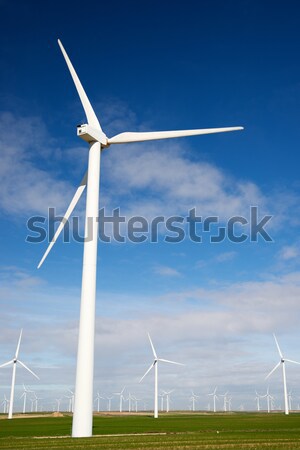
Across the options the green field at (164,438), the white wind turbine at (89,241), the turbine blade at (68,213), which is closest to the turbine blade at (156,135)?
the white wind turbine at (89,241)

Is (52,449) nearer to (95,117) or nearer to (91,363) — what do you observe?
(91,363)

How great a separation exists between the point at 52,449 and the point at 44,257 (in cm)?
1677

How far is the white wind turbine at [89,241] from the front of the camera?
29938mm

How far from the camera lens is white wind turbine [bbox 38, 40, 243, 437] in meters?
29.9

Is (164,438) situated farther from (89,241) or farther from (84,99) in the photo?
(84,99)

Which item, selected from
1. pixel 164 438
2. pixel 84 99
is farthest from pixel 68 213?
pixel 164 438

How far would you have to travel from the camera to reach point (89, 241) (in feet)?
107

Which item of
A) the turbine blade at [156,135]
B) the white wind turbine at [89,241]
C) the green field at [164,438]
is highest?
the turbine blade at [156,135]

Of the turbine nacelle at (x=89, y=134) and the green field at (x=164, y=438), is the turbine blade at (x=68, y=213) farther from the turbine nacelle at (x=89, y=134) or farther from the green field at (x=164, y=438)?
the green field at (x=164, y=438)

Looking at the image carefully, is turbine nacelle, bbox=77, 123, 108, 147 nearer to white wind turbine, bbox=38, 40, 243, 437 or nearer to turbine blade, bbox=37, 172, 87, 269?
white wind turbine, bbox=38, 40, 243, 437

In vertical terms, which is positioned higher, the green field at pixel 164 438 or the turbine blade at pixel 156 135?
the turbine blade at pixel 156 135

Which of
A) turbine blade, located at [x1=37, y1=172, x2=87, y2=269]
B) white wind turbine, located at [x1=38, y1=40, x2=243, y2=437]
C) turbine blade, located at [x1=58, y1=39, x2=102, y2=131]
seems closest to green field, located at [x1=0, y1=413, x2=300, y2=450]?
white wind turbine, located at [x1=38, y1=40, x2=243, y2=437]

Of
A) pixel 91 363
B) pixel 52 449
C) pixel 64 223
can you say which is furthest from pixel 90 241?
pixel 52 449

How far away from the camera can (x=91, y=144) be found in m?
36.5
